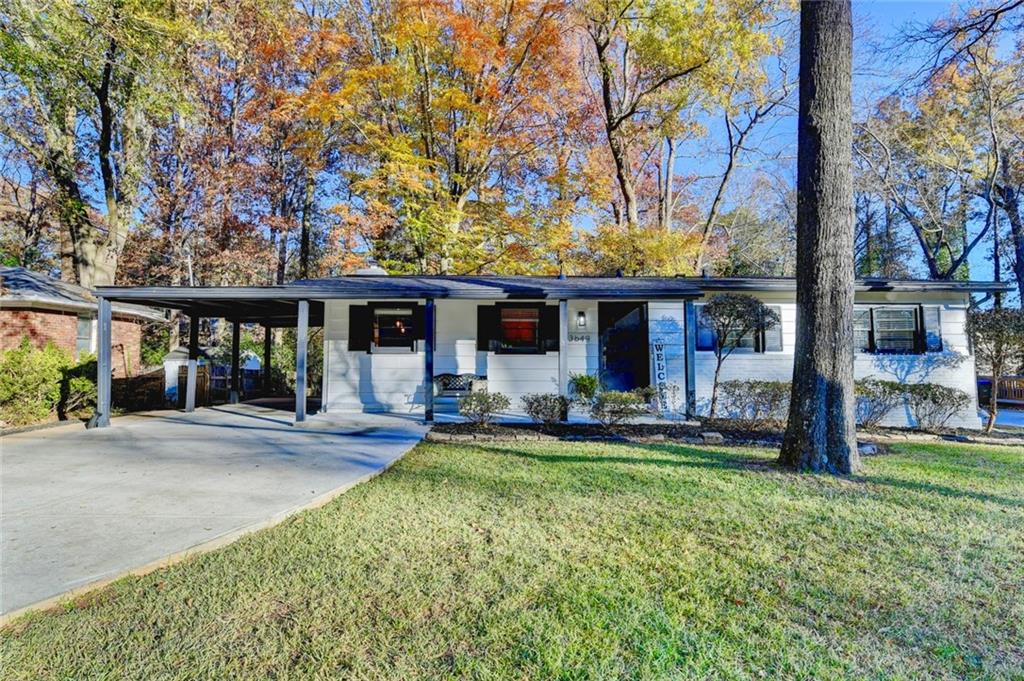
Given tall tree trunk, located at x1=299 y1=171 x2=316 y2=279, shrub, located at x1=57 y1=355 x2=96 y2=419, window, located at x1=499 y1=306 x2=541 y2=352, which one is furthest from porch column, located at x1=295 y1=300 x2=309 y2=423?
tall tree trunk, located at x1=299 y1=171 x2=316 y2=279

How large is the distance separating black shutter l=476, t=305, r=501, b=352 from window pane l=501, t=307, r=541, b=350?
5.8 inches

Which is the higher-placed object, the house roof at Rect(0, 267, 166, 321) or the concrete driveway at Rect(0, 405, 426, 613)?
the house roof at Rect(0, 267, 166, 321)

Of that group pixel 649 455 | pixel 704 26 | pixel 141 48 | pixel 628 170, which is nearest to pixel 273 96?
pixel 141 48

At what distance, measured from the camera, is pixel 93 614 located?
2332 millimetres

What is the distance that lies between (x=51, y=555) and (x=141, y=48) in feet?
35.7

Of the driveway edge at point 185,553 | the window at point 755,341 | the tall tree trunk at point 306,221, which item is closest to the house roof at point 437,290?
the window at point 755,341

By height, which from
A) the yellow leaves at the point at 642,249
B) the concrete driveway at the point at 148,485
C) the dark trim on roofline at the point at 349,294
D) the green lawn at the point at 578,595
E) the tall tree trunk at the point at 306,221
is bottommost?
the green lawn at the point at 578,595

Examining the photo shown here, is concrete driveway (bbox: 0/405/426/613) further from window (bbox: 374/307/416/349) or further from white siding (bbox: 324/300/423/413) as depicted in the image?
window (bbox: 374/307/416/349)

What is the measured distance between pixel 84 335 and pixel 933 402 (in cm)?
1782

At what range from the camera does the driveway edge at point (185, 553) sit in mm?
2379

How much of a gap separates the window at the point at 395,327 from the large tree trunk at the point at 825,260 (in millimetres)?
6856

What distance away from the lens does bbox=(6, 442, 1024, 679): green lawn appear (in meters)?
2.02

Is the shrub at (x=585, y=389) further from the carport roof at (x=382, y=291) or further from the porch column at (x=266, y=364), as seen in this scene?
the porch column at (x=266, y=364)

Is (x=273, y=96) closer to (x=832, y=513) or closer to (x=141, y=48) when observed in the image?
(x=141, y=48)
